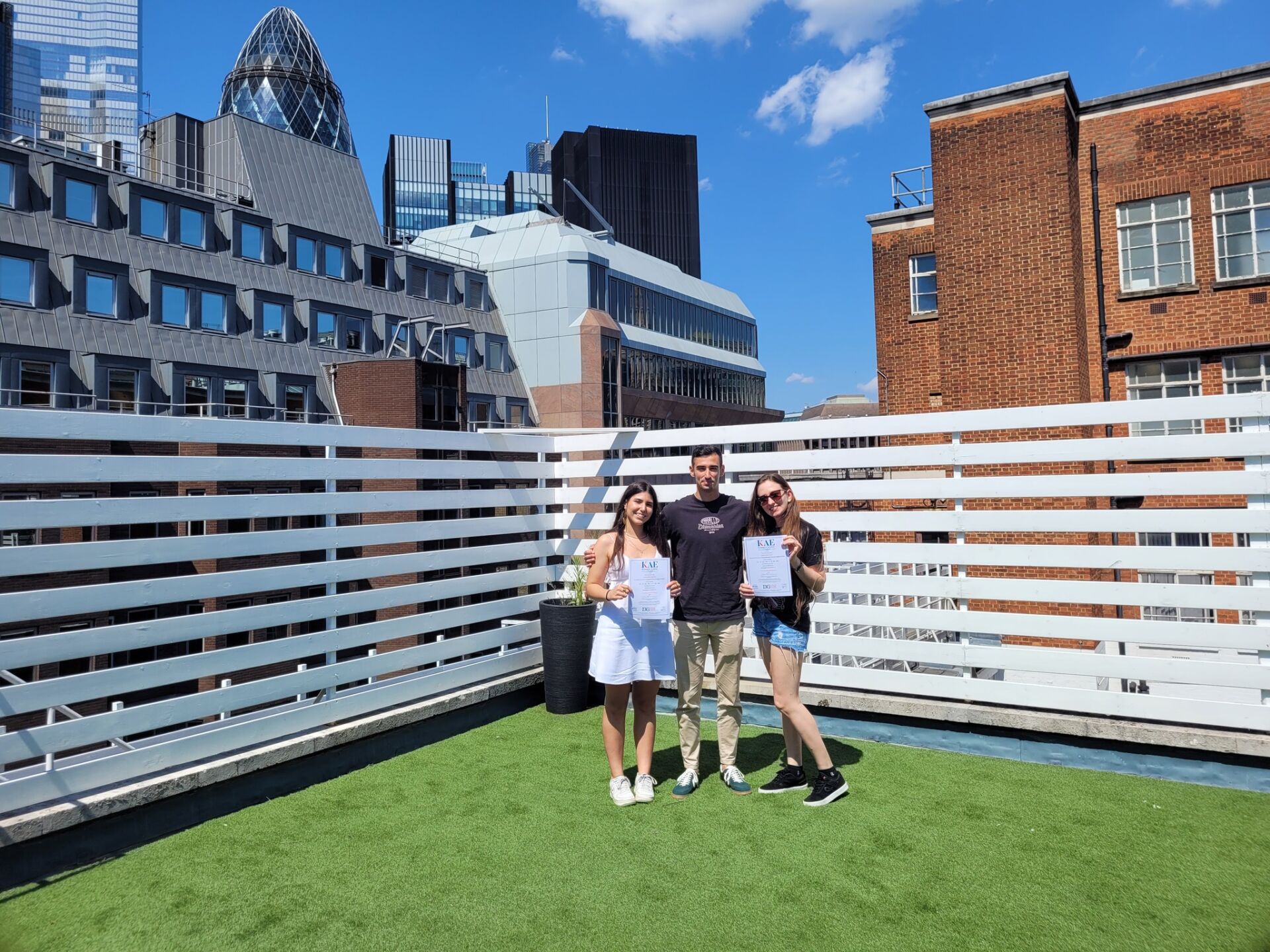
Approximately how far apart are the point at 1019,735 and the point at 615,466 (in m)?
3.61

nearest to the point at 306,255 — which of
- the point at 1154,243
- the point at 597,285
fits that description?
the point at 597,285

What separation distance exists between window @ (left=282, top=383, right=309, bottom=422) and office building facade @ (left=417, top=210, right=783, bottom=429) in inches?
608

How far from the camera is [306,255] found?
142 feet

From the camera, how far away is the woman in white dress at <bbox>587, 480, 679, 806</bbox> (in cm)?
482

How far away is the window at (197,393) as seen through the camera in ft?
119

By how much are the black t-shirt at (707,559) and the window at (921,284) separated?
18.0m

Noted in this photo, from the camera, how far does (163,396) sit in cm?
3538

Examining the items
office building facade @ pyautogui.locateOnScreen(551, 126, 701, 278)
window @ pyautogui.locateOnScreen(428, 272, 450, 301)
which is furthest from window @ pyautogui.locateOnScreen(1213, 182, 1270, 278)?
office building facade @ pyautogui.locateOnScreen(551, 126, 701, 278)

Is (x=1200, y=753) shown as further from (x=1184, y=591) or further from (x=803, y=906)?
(x=803, y=906)

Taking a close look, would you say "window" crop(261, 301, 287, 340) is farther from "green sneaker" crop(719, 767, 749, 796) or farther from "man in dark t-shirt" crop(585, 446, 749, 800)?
"green sneaker" crop(719, 767, 749, 796)

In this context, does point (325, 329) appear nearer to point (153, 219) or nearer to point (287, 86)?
point (153, 219)

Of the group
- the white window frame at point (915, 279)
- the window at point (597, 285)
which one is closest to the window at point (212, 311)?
the window at point (597, 285)

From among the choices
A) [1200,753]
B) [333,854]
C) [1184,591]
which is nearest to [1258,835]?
[1200,753]

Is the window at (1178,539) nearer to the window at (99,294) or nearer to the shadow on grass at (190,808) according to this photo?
the shadow on grass at (190,808)
